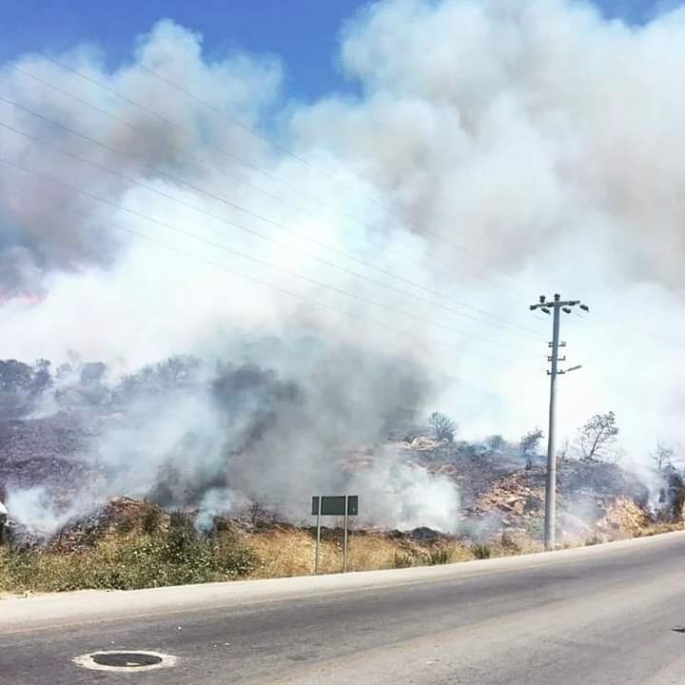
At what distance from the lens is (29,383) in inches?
2623

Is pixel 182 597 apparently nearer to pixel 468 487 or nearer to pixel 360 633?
pixel 360 633

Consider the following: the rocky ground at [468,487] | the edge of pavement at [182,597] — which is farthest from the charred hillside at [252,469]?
the edge of pavement at [182,597]

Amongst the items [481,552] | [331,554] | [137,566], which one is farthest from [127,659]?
[331,554]

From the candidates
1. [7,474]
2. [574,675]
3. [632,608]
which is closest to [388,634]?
[574,675]

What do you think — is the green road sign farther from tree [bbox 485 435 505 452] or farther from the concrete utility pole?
tree [bbox 485 435 505 452]

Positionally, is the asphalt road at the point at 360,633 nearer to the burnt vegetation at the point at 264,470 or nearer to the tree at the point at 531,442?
the burnt vegetation at the point at 264,470

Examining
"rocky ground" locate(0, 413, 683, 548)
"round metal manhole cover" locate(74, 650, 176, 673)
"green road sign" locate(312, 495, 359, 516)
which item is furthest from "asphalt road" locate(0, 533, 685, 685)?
"rocky ground" locate(0, 413, 683, 548)

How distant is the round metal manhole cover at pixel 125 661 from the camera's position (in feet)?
21.4

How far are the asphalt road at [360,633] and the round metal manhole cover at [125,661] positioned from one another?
144 millimetres

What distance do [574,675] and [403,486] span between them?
37205mm

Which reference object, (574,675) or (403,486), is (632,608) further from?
(403,486)

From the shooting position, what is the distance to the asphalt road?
260 inches

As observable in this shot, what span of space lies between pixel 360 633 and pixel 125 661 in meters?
2.83

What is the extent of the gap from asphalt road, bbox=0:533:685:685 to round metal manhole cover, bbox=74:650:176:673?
0.14 m
